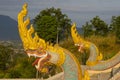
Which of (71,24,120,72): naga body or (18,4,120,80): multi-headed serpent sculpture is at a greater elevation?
(18,4,120,80): multi-headed serpent sculpture

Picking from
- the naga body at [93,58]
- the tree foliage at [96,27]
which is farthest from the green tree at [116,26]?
the naga body at [93,58]

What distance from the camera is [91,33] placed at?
2236 cm

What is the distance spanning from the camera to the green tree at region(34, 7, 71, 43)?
20484 millimetres

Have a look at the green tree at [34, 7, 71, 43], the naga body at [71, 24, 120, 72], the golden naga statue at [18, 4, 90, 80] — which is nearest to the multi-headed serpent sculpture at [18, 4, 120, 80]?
the golden naga statue at [18, 4, 90, 80]

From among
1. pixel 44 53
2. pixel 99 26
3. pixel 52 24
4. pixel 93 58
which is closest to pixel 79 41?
pixel 93 58

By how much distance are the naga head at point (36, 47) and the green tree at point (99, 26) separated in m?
17.0

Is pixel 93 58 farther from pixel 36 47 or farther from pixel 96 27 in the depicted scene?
pixel 96 27

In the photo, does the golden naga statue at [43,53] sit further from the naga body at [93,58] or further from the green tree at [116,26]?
the green tree at [116,26]

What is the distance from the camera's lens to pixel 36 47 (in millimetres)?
4895

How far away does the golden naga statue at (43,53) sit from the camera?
187 inches

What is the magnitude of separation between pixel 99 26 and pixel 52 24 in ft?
Result: 11.2

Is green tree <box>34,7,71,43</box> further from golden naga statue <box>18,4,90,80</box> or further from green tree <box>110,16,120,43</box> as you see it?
golden naga statue <box>18,4,90,80</box>

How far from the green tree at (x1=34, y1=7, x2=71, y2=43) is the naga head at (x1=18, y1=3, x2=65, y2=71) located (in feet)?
47.5

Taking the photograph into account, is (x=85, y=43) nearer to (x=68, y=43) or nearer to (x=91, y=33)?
(x=68, y=43)
